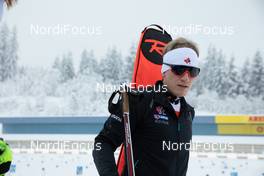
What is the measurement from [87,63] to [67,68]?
0.22 metres

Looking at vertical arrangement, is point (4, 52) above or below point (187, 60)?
below

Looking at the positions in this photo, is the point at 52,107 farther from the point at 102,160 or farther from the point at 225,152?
the point at 102,160

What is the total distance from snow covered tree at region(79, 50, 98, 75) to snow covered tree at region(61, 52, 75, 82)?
98 millimetres

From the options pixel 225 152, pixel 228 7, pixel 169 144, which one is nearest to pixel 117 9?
pixel 228 7

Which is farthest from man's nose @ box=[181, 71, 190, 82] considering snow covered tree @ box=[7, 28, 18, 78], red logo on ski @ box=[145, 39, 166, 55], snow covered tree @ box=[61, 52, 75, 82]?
snow covered tree @ box=[7, 28, 18, 78]

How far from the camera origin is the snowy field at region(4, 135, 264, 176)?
99.6 inches

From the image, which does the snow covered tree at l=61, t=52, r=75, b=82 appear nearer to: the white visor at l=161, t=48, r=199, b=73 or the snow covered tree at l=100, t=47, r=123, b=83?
the snow covered tree at l=100, t=47, r=123, b=83

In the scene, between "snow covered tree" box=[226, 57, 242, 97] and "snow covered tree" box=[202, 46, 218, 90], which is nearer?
"snow covered tree" box=[202, 46, 218, 90]

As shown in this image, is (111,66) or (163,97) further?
(111,66)

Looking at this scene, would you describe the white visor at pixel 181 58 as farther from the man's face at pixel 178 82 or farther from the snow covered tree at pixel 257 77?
the snow covered tree at pixel 257 77

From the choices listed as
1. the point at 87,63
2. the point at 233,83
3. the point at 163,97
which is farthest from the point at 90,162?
the point at 163,97

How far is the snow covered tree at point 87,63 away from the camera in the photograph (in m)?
3.46

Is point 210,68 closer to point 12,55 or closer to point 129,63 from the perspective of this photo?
point 129,63

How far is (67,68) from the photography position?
3527 millimetres
